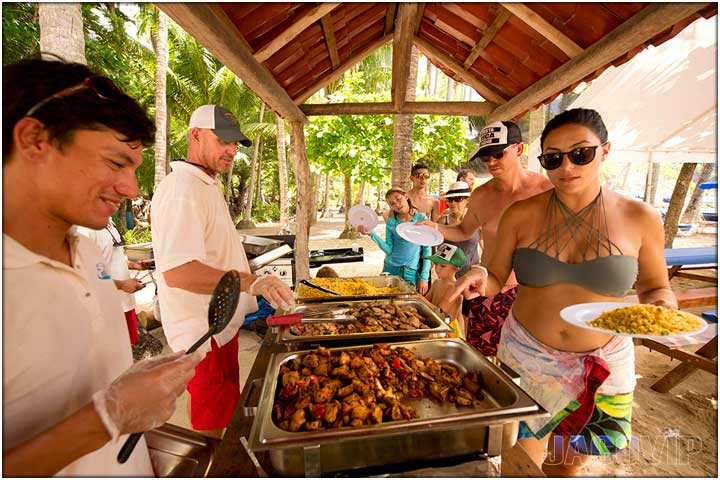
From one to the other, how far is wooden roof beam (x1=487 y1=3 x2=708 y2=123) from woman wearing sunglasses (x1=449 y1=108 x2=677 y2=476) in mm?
899

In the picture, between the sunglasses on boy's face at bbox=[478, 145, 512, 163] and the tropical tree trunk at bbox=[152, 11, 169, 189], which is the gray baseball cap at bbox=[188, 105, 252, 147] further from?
the tropical tree trunk at bbox=[152, 11, 169, 189]

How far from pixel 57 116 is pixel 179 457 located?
127 centimetres

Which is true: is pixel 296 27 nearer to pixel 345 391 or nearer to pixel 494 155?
pixel 494 155

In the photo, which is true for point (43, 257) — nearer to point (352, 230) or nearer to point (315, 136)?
point (315, 136)

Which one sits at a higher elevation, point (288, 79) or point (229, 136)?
point (288, 79)

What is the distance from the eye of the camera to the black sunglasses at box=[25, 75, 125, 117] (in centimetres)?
83

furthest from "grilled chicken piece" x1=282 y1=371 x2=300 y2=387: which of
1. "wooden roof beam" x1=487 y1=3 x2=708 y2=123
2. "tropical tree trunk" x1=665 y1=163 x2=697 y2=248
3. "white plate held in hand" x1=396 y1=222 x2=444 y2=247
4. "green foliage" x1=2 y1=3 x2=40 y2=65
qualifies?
"green foliage" x1=2 y1=3 x2=40 y2=65

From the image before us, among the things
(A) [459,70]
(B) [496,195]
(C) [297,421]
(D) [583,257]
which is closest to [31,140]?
(C) [297,421]

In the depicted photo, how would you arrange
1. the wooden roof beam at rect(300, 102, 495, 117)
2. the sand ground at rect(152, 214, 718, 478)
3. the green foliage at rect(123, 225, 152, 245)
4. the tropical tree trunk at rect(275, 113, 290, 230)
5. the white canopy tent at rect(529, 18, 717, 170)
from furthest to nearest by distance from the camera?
the green foliage at rect(123, 225, 152, 245)
the tropical tree trunk at rect(275, 113, 290, 230)
the white canopy tent at rect(529, 18, 717, 170)
the wooden roof beam at rect(300, 102, 495, 117)
the sand ground at rect(152, 214, 718, 478)

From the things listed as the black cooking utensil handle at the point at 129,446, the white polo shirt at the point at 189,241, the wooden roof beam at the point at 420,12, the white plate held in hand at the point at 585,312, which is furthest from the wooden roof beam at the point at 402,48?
the black cooking utensil handle at the point at 129,446

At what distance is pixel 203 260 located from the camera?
1.92 m

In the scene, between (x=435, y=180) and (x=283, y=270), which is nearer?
(x=283, y=270)

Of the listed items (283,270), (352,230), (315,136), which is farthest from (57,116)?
(352,230)

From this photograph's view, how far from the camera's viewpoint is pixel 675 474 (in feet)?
8.09
